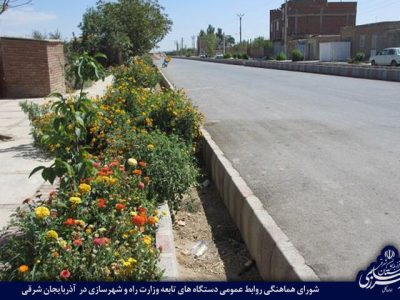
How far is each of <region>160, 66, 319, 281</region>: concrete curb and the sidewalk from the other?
204 cm

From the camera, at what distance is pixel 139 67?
671 inches

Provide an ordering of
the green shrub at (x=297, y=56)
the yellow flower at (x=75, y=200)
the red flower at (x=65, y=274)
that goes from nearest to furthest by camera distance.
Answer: the red flower at (x=65, y=274) < the yellow flower at (x=75, y=200) < the green shrub at (x=297, y=56)

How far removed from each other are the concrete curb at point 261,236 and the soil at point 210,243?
0.12 m

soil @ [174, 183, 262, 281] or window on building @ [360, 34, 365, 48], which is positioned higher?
window on building @ [360, 34, 365, 48]

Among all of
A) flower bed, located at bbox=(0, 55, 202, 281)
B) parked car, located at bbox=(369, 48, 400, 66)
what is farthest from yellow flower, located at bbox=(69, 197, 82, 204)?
parked car, located at bbox=(369, 48, 400, 66)

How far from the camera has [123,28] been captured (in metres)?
30.9

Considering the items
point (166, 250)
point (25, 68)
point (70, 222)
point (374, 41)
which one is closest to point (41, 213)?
point (70, 222)

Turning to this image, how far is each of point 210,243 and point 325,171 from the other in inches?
81.4

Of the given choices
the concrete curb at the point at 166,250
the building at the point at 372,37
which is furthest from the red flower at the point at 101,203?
the building at the point at 372,37

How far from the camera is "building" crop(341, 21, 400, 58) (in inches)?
1919

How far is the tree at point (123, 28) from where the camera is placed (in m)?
29.0

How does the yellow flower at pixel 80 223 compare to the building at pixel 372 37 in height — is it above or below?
below

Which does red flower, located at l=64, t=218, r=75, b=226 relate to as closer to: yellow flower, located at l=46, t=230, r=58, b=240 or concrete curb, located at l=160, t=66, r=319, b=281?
yellow flower, located at l=46, t=230, r=58, b=240

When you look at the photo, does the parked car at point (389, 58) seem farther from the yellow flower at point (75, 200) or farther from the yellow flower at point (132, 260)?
the yellow flower at point (132, 260)
